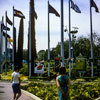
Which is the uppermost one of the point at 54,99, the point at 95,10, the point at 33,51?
the point at 95,10

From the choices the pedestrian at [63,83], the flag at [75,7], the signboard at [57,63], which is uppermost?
the flag at [75,7]

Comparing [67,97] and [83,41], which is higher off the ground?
[83,41]

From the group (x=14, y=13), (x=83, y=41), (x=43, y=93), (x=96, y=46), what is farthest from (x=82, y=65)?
(x=83, y=41)

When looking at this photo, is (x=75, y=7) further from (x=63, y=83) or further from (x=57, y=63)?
(x=63, y=83)

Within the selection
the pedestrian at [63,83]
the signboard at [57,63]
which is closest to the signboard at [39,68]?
the signboard at [57,63]

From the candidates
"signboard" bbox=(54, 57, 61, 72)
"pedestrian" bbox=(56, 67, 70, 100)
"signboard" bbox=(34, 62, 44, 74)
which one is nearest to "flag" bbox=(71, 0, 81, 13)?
"signboard" bbox=(54, 57, 61, 72)

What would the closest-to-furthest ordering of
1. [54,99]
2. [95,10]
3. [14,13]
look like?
[54,99] → [95,10] → [14,13]

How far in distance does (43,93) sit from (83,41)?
2575 inches

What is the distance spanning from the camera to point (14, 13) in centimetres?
3209

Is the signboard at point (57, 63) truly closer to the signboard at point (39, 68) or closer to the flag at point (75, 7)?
the signboard at point (39, 68)

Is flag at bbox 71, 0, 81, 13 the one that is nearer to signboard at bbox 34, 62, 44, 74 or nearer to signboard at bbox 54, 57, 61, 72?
signboard at bbox 54, 57, 61, 72

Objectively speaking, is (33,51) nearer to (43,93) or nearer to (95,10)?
(95,10)

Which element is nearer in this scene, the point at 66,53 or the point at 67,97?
the point at 67,97

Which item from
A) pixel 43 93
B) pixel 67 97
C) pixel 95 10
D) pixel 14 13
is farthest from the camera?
pixel 14 13
